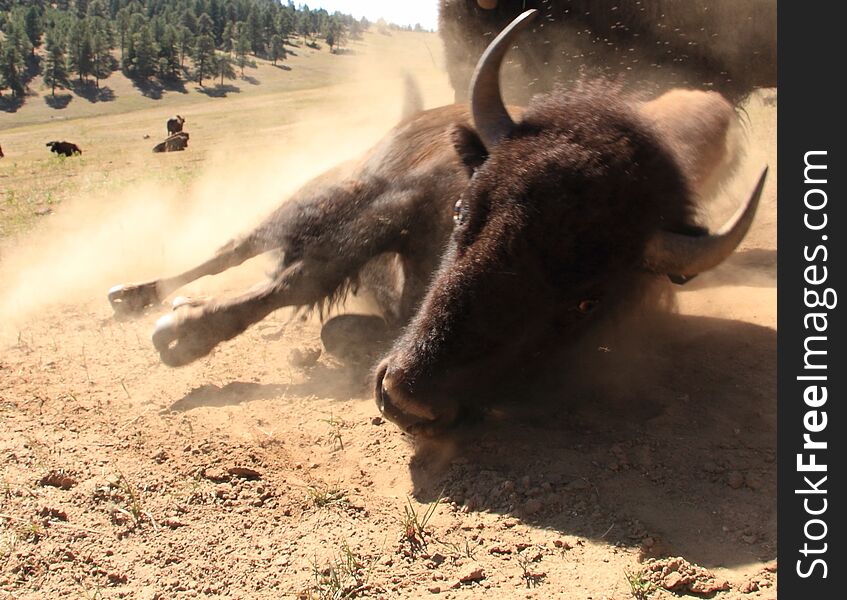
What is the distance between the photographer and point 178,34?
79.1 m

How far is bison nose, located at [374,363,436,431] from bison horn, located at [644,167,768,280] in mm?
1326

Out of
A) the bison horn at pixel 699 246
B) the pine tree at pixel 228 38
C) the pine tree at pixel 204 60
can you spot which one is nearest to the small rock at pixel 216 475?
the bison horn at pixel 699 246

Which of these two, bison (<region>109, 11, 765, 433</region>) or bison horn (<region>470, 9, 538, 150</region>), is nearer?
bison (<region>109, 11, 765, 433</region>)

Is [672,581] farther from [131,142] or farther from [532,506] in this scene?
Answer: [131,142]

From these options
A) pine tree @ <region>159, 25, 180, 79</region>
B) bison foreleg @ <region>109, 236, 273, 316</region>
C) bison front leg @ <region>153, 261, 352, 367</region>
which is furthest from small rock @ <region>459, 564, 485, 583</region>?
pine tree @ <region>159, 25, 180, 79</region>

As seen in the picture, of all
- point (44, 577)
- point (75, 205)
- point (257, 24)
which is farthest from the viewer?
point (257, 24)

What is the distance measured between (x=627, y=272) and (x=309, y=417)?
200 cm

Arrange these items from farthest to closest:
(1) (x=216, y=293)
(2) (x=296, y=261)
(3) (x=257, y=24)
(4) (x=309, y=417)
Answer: (3) (x=257, y=24) < (1) (x=216, y=293) < (2) (x=296, y=261) < (4) (x=309, y=417)

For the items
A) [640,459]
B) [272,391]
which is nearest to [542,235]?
[640,459]

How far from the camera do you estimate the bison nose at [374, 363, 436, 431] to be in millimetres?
3391

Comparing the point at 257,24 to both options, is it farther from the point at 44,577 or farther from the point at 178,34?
the point at 44,577

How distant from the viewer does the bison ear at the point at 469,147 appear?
4070mm

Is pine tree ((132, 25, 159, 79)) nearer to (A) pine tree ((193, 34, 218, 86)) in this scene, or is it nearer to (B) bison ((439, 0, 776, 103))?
(A) pine tree ((193, 34, 218, 86))
